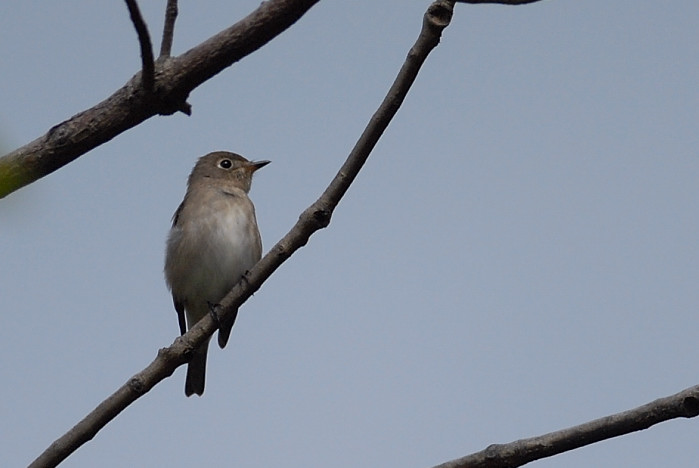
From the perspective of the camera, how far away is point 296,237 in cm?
420

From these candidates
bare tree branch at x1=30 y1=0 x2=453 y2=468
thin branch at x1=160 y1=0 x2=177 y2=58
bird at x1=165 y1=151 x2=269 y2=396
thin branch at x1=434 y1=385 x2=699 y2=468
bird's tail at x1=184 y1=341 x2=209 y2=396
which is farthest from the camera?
bird's tail at x1=184 y1=341 x2=209 y2=396


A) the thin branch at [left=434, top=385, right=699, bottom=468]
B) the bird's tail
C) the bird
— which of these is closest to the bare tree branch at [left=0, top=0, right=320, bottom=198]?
the thin branch at [left=434, top=385, right=699, bottom=468]

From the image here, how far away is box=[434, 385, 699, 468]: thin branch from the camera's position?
3078 millimetres

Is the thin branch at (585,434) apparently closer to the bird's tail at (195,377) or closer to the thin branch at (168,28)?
the thin branch at (168,28)

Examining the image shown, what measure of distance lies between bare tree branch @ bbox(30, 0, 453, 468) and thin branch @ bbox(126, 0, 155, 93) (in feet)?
3.27

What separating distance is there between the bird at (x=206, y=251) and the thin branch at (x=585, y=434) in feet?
21.0

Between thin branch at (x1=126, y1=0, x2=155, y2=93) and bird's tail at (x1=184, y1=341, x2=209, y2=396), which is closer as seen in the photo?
thin branch at (x1=126, y1=0, x2=155, y2=93)

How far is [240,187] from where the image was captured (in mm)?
11047

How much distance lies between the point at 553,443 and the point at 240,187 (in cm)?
813

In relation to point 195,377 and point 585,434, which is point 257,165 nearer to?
point 195,377

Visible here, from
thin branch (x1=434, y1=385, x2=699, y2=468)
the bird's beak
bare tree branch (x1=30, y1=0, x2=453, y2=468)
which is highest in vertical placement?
the bird's beak

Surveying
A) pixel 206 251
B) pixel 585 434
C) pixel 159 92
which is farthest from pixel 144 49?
pixel 206 251

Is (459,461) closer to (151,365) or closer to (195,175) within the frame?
(151,365)

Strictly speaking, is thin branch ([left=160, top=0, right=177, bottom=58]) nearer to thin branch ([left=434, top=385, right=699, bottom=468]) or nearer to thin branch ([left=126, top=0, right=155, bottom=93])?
thin branch ([left=126, top=0, right=155, bottom=93])
